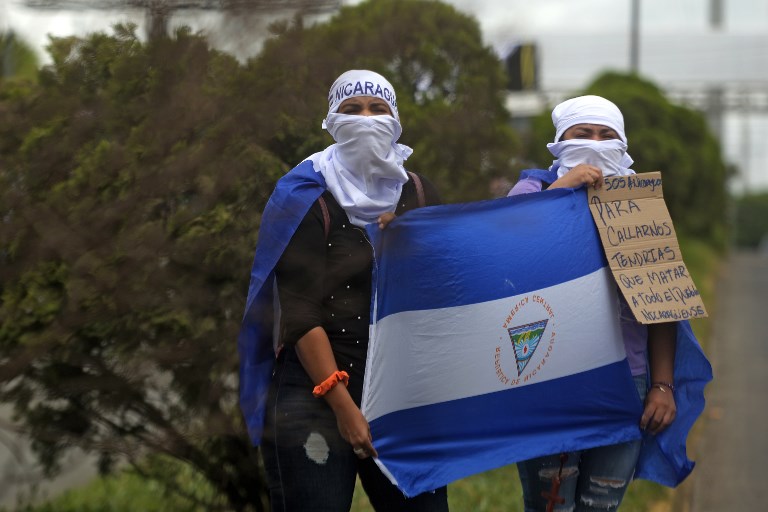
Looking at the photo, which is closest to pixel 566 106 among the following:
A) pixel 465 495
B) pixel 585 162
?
pixel 585 162

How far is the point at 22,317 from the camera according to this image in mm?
3611

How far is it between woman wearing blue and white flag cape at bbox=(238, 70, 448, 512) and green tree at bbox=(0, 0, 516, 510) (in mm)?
164

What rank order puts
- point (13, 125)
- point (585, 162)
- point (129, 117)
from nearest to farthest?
1. point (129, 117)
2. point (13, 125)
3. point (585, 162)

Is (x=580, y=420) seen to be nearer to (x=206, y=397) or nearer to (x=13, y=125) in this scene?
(x=206, y=397)

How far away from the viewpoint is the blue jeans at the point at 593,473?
3.49 metres

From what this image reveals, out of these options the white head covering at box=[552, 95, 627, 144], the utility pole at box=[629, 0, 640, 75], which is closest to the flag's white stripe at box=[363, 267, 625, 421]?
the white head covering at box=[552, 95, 627, 144]

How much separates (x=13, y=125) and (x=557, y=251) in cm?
152

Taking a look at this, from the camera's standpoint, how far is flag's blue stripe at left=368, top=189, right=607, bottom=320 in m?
3.14

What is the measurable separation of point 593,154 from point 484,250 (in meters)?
0.53

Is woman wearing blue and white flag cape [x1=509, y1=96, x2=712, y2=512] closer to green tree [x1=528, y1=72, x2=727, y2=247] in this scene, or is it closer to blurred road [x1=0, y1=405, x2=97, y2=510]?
blurred road [x1=0, y1=405, x2=97, y2=510]

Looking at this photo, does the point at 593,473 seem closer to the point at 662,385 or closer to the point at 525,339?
the point at 662,385

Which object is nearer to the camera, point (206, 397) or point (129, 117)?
point (129, 117)

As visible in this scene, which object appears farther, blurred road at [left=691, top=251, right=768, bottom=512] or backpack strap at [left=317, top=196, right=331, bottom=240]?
blurred road at [left=691, top=251, right=768, bottom=512]

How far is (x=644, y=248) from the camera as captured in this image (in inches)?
137
